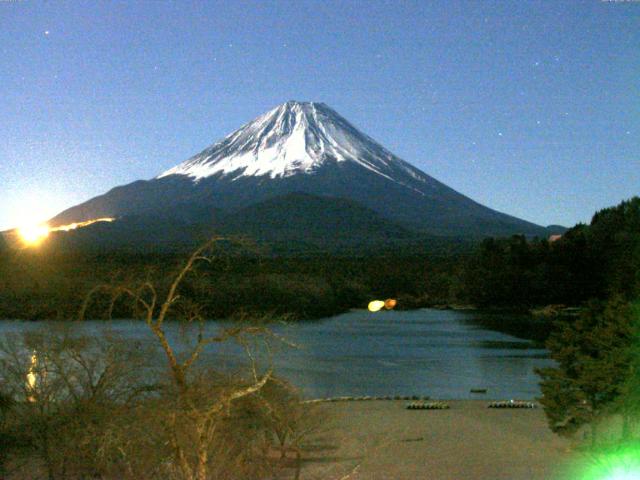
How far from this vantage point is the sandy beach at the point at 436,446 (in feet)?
37.3

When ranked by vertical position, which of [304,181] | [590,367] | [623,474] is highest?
[304,181]

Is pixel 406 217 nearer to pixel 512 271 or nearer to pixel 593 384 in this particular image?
pixel 512 271

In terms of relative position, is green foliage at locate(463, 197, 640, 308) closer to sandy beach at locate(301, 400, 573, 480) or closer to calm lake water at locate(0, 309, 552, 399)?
calm lake water at locate(0, 309, 552, 399)

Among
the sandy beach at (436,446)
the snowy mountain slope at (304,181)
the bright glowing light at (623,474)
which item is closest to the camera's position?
the bright glowing light at (623,474)

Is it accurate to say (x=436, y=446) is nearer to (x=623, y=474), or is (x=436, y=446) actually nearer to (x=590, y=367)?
(x=590, y=367)

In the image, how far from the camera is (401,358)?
3134 centimetres

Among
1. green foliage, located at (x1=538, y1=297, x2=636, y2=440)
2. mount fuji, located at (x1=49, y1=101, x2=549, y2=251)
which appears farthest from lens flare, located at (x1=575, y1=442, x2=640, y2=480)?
mount fuji, located at (x1=49, y1=101, x2=549, y2=251)

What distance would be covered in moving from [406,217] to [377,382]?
71.3 metres

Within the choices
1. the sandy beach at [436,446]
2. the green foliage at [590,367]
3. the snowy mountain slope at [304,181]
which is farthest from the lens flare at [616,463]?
the snowy mountain slope at [304,181]

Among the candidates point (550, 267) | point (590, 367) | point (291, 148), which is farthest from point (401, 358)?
point (291, 148)

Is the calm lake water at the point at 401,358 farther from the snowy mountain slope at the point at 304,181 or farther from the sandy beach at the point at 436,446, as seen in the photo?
the snowy mountain slope at the point at 304,181

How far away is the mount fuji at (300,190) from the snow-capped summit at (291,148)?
0.45 feet

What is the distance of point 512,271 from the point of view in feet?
164

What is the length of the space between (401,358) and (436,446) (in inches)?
700
